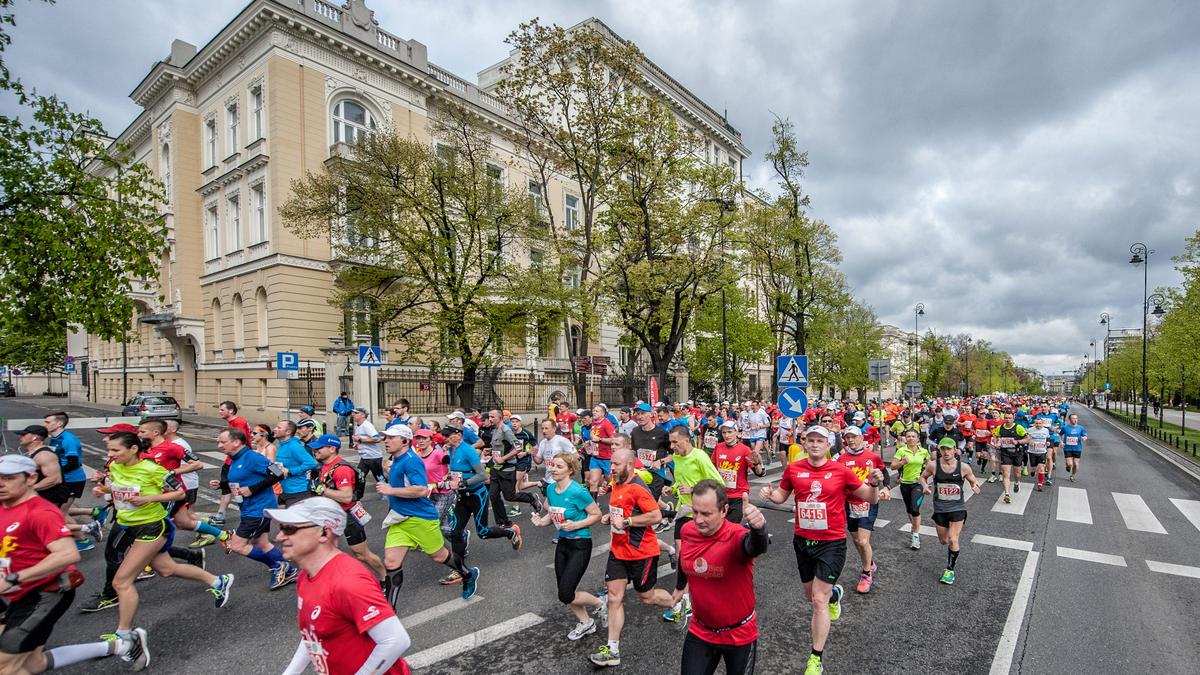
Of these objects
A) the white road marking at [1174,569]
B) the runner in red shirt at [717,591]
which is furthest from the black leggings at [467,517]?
the white road marking at [1174,569]

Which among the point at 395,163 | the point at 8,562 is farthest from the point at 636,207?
the point at 8,562

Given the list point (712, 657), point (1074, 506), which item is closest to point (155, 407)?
point (712, 657)

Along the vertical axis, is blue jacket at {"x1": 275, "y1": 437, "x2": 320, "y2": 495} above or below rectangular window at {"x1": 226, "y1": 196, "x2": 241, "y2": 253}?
below

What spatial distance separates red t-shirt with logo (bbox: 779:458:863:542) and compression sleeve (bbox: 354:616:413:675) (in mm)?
3877

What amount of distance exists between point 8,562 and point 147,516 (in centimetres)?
159

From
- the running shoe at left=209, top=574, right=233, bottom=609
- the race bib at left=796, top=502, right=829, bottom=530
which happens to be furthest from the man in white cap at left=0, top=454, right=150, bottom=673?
the race bib at left=796, top=502, right=829, bottom=530

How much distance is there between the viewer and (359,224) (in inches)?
836

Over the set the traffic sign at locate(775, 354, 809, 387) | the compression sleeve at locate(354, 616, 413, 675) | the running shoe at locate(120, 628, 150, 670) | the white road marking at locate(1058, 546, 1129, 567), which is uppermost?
the traffic sign at locate(775, 354, 809, 387)

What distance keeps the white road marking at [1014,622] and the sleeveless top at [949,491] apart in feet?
3.48

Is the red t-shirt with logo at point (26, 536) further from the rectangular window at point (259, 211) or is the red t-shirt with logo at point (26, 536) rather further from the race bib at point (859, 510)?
the rectangular window at point (259, 211)

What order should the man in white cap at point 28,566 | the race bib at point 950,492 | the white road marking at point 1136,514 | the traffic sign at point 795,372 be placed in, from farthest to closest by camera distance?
1. the traffic sign at point 795,372
2. the white road marking at point 1136,514
3. the race bib at point 950,492
4. the man in white cap at point 28,566

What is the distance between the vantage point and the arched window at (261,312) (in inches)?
1005

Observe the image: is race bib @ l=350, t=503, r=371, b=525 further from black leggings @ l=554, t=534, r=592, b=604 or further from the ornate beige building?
the ornate beige building

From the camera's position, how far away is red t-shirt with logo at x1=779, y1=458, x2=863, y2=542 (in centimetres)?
520
